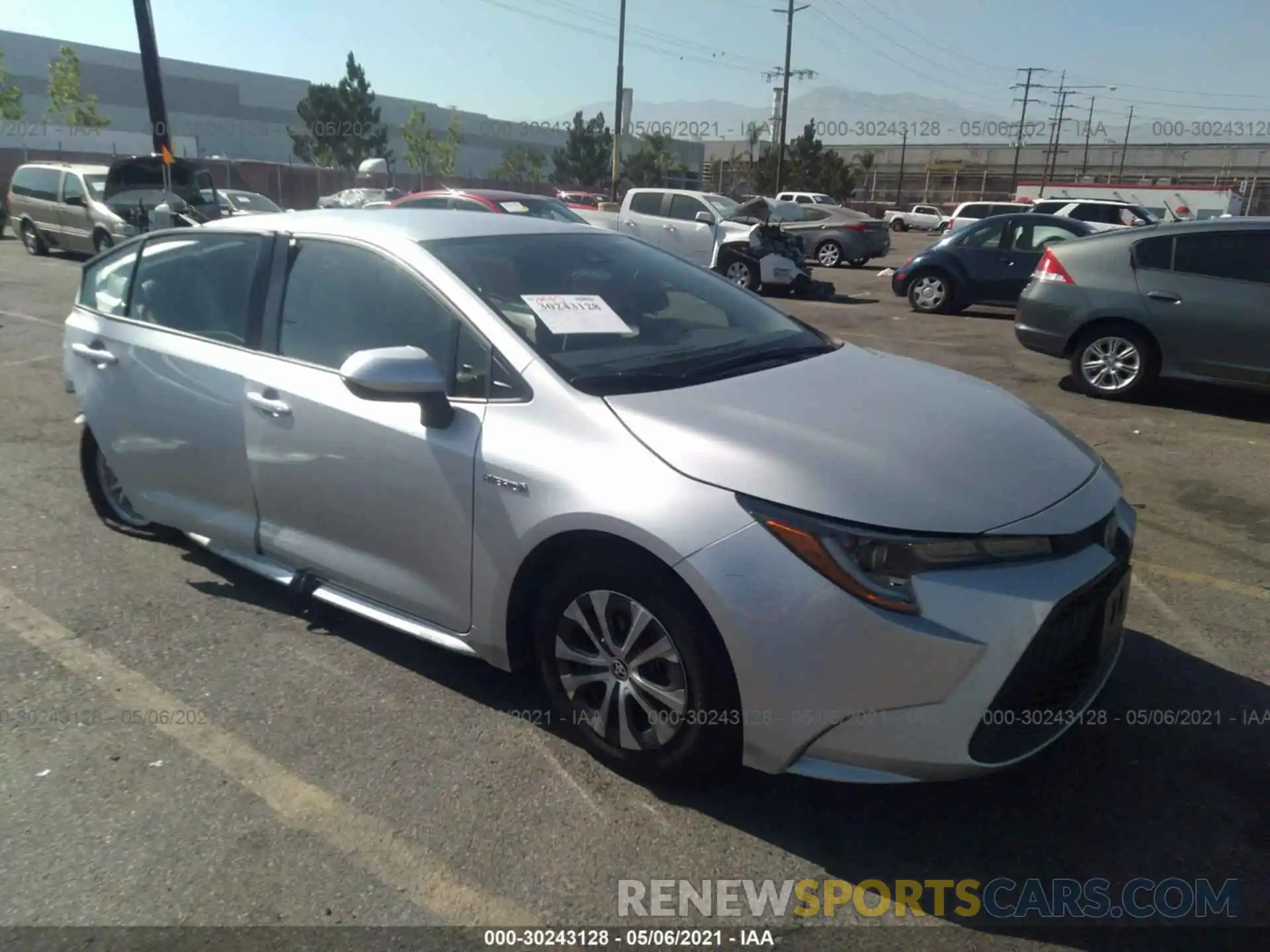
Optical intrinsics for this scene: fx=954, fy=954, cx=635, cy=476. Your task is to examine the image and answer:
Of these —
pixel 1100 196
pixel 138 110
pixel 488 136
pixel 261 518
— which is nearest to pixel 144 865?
pixel 261 518

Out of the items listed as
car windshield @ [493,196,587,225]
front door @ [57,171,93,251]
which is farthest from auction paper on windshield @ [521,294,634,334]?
front door @ [57,171,93,251]

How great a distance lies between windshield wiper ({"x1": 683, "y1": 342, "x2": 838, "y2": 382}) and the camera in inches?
123

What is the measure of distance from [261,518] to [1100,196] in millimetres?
46621

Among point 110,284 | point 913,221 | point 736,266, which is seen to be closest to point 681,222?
point 736,266

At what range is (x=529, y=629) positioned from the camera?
9.88ft

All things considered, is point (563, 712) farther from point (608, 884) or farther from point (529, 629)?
point (608, 884)

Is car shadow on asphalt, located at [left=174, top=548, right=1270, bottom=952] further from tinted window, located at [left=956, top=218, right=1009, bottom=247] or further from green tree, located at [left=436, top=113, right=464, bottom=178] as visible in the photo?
green tree, located at [left=436, top=113, right=464, bottom=178]

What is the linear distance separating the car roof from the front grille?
2.36 metres

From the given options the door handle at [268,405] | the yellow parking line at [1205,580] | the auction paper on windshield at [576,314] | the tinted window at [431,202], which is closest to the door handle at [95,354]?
the door handle at [268,405]

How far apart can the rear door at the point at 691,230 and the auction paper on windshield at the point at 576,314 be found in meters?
13.2

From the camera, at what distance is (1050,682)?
254 centimetres

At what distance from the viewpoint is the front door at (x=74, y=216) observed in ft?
53.6

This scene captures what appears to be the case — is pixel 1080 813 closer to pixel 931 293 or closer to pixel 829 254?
pixel 931 293

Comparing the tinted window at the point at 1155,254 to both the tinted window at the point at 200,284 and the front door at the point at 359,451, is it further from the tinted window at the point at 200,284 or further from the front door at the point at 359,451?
the tinted window at the point at 200,284
